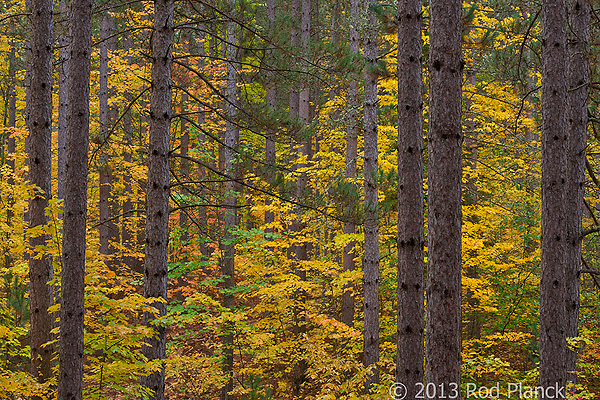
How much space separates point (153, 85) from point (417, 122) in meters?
3.98

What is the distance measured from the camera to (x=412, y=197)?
20.0ft

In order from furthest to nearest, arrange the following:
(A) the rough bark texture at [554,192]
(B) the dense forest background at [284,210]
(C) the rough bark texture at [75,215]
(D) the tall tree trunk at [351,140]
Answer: (D) the tall tree trunk at [351,140]
(B) the dense forest background at [284,210]
(A) the rough bark texture at [554,192]
(C) the rough bark texture at [75,215]

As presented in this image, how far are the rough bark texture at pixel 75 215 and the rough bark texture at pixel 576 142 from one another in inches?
269

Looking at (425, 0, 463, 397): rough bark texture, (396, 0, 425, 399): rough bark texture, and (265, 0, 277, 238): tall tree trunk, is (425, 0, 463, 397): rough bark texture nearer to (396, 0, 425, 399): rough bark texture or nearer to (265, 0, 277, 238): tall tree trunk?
(396, 0, 425, 399): rough bark texture

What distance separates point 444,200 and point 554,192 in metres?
2.38

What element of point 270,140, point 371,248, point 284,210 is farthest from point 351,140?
point 371,248

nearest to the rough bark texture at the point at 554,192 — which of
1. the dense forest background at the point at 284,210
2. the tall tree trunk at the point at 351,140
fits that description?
the dense forest background at the point at 284,210

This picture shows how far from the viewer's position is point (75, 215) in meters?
5.35

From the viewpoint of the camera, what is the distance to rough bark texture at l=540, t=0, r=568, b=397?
5.95 m

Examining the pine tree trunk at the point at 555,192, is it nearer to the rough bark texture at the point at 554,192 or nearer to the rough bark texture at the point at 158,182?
the rough bark texture at the point at 554,192

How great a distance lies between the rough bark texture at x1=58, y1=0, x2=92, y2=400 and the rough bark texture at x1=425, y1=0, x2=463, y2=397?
4089mm

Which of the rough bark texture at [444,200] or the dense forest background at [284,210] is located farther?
the dense forest background at [284,210]

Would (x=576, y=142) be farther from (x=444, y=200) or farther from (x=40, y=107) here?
(x=40, y=107)

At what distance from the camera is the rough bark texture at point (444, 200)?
4566mm
